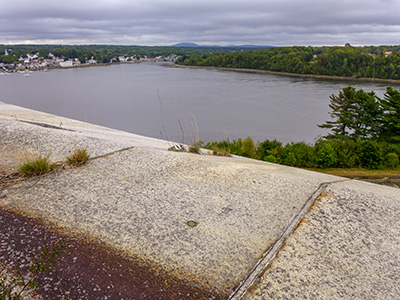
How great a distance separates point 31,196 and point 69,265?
119cm

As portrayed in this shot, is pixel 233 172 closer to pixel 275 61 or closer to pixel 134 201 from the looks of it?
pixel 134 201

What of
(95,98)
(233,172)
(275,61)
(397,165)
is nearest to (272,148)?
(397,165)

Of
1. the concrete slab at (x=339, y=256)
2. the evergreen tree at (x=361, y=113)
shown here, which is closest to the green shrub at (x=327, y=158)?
the evergreen tree at (x=361, y=113)

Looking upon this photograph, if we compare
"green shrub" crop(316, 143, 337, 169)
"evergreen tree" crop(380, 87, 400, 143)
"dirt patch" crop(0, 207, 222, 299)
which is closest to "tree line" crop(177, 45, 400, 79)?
"evergreen tree" crop(380, 87, 400, 143)

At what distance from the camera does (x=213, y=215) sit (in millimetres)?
2855

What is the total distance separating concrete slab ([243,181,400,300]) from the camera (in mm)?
2059

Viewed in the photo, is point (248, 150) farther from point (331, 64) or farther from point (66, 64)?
point (66, 64)

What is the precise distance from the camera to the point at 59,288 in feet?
6.12

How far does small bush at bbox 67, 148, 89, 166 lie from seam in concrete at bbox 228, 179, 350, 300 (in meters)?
2.59

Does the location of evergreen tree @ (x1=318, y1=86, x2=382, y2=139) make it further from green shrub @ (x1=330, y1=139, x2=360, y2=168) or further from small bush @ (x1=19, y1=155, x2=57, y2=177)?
small bush @ (x1=19, y1=155, x2=57, y2=177)

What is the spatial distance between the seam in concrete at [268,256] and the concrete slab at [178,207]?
1.5 inches

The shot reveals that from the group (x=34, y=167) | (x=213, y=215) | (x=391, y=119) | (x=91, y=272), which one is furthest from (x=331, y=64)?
(x=91, y=272)

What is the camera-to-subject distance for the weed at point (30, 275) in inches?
70.0

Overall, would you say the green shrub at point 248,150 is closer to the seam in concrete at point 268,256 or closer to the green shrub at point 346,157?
the green shrub at point 346,157
